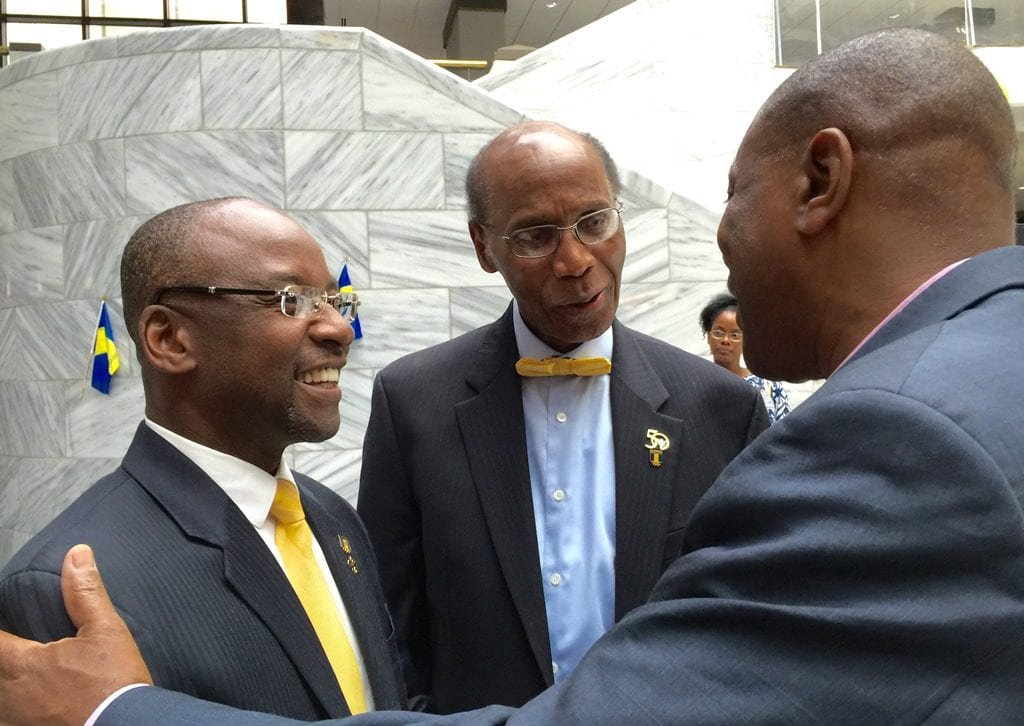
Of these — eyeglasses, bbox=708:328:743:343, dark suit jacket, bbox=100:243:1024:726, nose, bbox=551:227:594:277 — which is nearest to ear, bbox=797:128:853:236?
dark suit jacket, bbox=100:243:1024:726

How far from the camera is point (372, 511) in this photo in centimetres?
254

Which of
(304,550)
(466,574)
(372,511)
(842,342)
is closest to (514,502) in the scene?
(466,574)

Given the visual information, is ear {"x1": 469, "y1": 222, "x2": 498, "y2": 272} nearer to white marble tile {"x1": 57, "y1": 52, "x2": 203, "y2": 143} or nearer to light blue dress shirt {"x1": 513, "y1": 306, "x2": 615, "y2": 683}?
light blue dress shirt {"x1": 513, "y1": 306, "x2": 615, "y2": 683}

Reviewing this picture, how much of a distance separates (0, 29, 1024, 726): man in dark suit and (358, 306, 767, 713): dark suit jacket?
3.18 feet

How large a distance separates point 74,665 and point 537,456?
131cm

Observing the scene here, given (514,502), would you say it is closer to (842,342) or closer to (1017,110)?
(842,342)

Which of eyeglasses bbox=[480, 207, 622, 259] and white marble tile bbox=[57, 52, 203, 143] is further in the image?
white marble tile bbox=[57, 52, 203, 143]

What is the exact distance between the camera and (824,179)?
1.42 m

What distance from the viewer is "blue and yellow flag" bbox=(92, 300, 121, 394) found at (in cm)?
701

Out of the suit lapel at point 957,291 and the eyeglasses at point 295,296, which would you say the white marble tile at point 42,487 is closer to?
the eyeglasses at point 295,296

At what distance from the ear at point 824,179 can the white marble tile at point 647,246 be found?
5.68 m

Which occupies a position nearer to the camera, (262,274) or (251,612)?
(251,612)

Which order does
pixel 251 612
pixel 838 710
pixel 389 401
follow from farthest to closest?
pixel 389 401 → pixel 251 612 → pixel 838 710

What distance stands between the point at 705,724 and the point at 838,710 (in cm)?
15
